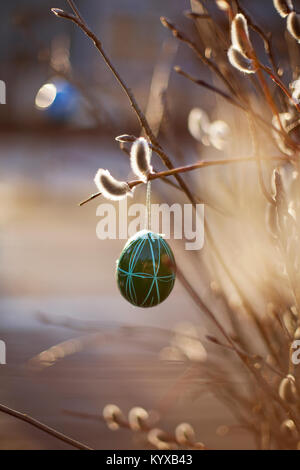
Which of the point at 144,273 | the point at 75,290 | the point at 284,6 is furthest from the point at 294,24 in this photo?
the point at 75,290

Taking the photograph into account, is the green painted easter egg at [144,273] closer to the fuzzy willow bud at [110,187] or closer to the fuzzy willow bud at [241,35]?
the fuzzy willow bud at [110,187]

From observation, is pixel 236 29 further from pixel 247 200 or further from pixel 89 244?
pixel 89 244

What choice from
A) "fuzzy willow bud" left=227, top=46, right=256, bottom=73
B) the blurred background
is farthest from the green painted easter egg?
"fuzzy willow bud" left=227, top=46, right=256, bottom=73

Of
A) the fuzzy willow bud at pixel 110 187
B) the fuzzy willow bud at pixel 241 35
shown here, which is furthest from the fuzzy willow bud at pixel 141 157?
the fuzzy willow bud at pixel 241 35

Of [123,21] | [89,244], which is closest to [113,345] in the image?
[89,244]

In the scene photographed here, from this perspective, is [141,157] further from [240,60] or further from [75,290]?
[75,290]

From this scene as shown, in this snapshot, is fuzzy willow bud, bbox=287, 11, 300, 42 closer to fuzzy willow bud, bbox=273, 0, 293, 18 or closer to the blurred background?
fuzzy willow bud, bbox=273, 0, 293, 18
